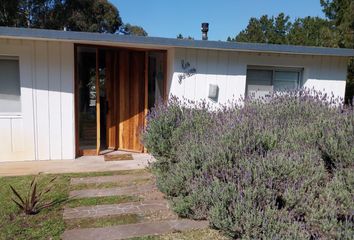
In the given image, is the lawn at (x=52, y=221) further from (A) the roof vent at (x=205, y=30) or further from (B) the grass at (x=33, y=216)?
(A) the roof vent at (x=205, y=30)

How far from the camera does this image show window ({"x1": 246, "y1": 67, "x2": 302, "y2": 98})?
7.62 meters

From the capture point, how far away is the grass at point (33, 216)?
3416mm

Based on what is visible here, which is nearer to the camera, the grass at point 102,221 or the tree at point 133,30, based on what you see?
the grass at point 102,221

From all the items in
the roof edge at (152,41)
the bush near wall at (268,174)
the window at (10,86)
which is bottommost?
the bush near wall at (268,174)

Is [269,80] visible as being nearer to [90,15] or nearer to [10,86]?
[10,86]

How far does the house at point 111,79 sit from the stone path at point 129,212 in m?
1.78

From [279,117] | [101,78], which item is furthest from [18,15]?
[279,117]

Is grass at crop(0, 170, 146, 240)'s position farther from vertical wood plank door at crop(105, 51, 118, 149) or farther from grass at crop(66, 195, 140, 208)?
vertical wood plank door at crop(105, 51, 118, 149)

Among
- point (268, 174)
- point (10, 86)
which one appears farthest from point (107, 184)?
point (268, 174)

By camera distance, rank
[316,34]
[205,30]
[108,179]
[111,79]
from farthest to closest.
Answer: [316,34], [205,30], [111,79], [108,179]

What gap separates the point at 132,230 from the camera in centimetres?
358

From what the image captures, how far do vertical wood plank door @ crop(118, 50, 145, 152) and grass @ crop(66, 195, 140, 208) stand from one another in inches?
109

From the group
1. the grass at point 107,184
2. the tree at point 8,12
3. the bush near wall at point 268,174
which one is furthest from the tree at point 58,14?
the bush near wall at point 268,174

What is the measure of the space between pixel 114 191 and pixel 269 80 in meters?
4.94
